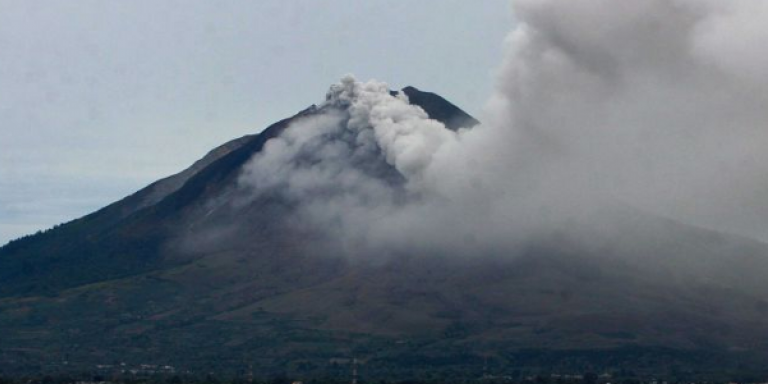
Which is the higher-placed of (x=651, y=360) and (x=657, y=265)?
(x=657, y=265)

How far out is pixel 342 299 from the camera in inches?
5374

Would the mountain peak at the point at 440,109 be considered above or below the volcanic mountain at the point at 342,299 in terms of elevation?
above

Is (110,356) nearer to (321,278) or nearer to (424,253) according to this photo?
(321,278)

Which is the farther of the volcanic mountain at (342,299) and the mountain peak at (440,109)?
the mountain peak at (440,109)

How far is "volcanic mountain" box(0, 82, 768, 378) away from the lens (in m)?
→ 117

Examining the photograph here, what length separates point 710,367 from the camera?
110 meters

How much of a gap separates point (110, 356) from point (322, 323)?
18.6 meters

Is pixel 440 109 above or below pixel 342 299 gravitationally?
above

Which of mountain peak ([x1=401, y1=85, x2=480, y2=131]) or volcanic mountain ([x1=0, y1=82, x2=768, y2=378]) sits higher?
mountain peak ([x1=401, y1=85, x2=480, y2=131])

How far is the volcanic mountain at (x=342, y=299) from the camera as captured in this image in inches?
4624

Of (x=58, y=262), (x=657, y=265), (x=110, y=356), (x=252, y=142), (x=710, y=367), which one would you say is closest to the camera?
(x=710, y=367)

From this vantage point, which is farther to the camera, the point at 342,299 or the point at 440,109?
the point at 440,109

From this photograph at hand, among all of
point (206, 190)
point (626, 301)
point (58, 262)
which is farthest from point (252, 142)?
point (626, 301)

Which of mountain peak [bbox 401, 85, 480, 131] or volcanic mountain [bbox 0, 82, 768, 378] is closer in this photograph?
volcanic mountain [bbox 0, 82, 768, 378]
